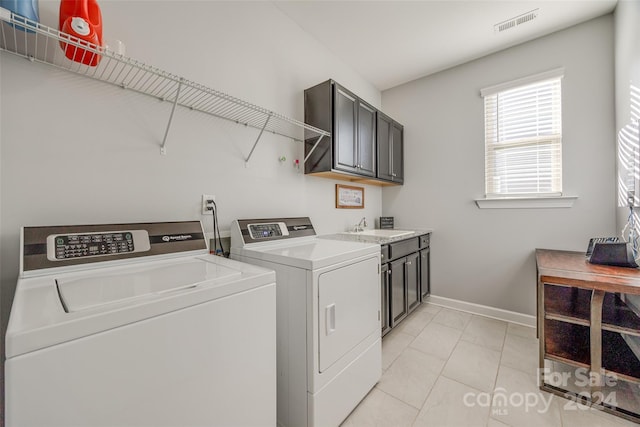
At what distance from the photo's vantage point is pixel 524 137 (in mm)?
2566

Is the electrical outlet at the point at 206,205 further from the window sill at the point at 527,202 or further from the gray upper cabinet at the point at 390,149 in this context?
the window sill at the point at 527,202

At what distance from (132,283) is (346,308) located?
103 centimetres

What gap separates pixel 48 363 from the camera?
572mm

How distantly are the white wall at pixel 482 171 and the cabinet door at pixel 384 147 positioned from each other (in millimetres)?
467

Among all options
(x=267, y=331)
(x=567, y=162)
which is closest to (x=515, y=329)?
(x=567, y=162)

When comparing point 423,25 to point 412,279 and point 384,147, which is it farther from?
point 412,279

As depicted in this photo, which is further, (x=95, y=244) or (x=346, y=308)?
(x=346, y=308)

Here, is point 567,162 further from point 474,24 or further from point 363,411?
point 363,411

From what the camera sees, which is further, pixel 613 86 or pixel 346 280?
pixel 613 86

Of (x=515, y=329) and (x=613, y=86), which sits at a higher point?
(x=613, y=86)

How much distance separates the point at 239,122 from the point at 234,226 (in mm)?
729

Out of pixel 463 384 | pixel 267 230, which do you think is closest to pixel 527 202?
pixel 463 384

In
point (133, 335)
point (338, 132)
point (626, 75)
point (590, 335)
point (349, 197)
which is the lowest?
point (590, 335)

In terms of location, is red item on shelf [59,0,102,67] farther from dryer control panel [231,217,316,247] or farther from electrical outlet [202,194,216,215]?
dryer control panel [231,217,316,247]
